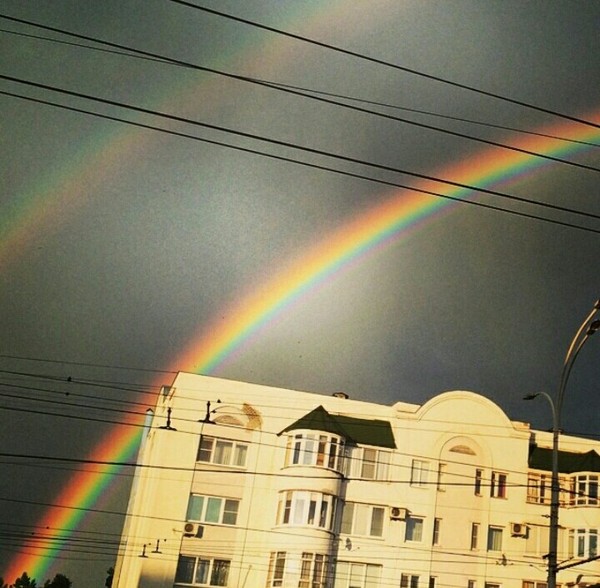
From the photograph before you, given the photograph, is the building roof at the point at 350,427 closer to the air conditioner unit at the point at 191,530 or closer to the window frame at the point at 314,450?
the window frame at the point at 314,450

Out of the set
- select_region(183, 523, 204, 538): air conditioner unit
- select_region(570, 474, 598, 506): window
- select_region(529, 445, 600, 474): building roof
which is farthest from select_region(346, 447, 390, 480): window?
select_region(570, 474, 598, 506): window

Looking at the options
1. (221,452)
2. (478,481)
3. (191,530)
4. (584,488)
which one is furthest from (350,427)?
(584,488)

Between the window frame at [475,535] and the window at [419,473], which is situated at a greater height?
the window at [419,473]

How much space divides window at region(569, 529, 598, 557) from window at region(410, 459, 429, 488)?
959 centimetres

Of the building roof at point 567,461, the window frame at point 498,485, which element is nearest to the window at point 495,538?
the window frame at point 498,485

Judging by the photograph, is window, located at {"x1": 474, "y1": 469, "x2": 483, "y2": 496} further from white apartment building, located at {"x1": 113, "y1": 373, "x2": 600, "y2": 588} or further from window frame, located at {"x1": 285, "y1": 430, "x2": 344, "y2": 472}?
window frame, located at {"x1": 285, "y1": 430, "x2": 344, "y2": 472}

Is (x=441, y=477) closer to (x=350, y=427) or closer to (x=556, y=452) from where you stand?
(x=350, y=427)

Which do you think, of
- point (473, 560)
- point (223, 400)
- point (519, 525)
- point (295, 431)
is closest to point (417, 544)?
point (473, 560)

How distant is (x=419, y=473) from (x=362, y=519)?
4.44 m

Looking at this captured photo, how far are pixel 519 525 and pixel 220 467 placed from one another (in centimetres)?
1788

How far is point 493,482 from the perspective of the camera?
46281mm

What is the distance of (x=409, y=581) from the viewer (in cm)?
4328

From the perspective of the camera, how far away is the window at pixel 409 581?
43125 mm

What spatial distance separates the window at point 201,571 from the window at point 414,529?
10.4 meters
